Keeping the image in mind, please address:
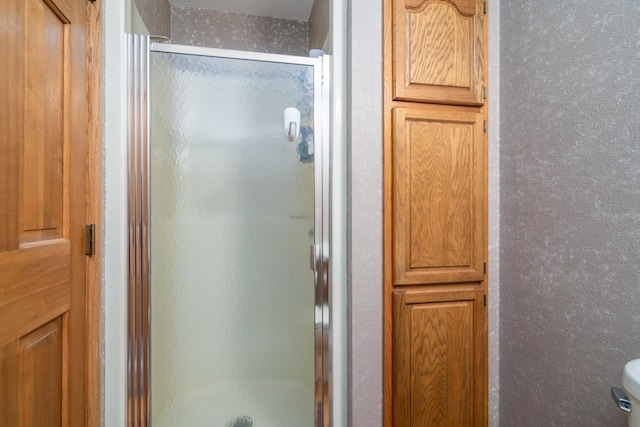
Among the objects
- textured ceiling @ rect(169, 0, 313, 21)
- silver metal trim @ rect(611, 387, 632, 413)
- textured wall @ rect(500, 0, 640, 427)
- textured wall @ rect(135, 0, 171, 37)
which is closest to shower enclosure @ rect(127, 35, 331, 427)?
textured wall @ rect(135, 0, 171, 37)

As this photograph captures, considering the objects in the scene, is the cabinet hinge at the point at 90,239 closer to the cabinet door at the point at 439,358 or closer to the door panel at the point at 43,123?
the door panel at the point at 43,123

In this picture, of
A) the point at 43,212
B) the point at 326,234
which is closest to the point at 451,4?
the point at 326,234

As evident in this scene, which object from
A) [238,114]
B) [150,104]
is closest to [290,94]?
[238,114]

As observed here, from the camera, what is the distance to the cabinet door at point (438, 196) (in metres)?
1.19

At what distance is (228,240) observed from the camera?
4.23 feet

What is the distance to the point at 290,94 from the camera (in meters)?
A: 1.27

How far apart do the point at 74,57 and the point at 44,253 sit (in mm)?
528

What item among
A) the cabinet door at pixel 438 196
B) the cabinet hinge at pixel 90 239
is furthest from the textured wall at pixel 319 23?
the cabinet hinge at pixel 90 239

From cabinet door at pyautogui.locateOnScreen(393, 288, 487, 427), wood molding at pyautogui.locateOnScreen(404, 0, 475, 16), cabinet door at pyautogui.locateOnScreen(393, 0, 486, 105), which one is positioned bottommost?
cabinet door at pyautogui.locateOnScreen(393, 288, 487, 427)

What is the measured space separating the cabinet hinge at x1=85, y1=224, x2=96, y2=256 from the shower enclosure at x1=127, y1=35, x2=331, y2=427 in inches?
5.1

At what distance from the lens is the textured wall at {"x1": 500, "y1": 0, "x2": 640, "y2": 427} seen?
87 centimetres

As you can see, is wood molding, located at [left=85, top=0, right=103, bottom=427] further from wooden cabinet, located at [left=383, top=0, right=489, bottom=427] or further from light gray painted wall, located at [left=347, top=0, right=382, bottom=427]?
wooden cabinet, located at [left=383, top=0, right=489, bottom=427]

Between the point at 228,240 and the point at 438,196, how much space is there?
2.70 feet

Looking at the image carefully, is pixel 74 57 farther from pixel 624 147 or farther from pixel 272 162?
pixel 624 147
